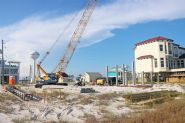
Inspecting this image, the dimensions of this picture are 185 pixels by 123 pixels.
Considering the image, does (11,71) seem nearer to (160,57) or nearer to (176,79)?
(160,57)

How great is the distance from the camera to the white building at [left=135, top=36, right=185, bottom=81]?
75562 millimetres

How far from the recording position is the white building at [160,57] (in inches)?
2975

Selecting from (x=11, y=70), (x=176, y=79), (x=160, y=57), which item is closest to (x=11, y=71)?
(x=11, y=70)

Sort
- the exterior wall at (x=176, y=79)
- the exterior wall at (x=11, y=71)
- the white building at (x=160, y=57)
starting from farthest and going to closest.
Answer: the exterior wall at (x=11, y=71) → the white building at (x=160, y=57) → the exterior wall at (x=176, y=79)

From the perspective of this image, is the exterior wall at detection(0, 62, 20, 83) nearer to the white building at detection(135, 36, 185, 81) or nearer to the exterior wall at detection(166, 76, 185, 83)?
the white building at detection(135, 36, 185, 81)

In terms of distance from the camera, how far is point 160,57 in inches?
2965

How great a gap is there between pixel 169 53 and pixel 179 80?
7.77 metres

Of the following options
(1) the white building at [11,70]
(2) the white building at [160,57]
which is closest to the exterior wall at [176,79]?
(2) the white building at [160,57]

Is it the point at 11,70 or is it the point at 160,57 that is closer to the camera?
the point at 160,57

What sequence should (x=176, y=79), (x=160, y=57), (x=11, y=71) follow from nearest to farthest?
(x=176, y=79), (x=160, y=57), (x=11, y=71)

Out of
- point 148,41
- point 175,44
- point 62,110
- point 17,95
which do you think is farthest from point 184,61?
point 62,110

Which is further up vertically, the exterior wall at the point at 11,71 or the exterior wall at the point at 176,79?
the exterior wall at the point at 11,71

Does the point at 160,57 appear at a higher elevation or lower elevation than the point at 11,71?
higher

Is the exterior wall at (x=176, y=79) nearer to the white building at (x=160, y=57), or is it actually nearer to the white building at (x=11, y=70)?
the white building at (x=160, y=57)
